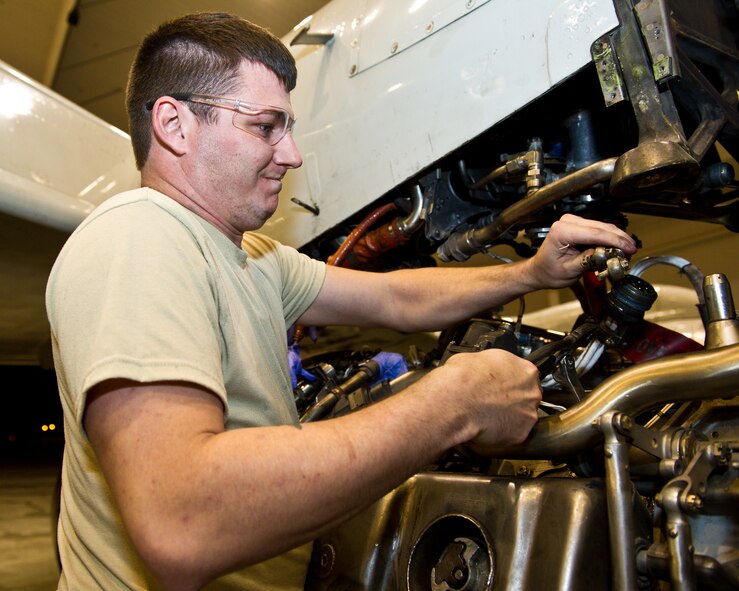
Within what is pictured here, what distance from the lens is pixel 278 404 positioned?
105cm

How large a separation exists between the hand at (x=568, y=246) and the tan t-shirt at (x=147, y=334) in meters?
0.54

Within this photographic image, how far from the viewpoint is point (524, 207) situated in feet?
4.30

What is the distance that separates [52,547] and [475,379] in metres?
2.55

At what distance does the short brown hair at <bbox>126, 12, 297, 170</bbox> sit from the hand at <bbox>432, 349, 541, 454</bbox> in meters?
0.64

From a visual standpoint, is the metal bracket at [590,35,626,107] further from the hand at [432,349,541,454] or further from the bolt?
the bolt

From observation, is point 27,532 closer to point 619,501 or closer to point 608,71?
point 619,501

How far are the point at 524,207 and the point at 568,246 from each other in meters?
0.16

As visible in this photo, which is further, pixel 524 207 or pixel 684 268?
pixel 524 207

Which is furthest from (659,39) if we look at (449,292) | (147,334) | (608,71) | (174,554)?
(174,554)

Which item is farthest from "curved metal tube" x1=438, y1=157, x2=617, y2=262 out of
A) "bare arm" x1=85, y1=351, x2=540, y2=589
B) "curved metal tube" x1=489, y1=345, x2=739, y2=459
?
"bare arm" x1=85, y1=351, x2=540, y2=589

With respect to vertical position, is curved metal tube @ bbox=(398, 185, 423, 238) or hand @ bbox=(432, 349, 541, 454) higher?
curved metal tube @ bbox=(398, 185, 423, 238)

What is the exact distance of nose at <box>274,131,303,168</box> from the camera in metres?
1.15

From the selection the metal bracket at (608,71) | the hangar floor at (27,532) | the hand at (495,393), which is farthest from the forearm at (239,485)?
the hangar floor at (27,532)

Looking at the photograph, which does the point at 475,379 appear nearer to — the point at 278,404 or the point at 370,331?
the point at 278,404
